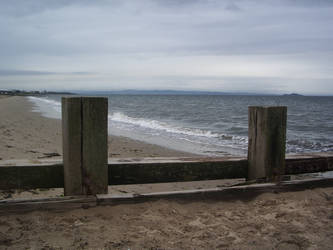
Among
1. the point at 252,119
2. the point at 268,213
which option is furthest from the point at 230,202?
the point at 252,119

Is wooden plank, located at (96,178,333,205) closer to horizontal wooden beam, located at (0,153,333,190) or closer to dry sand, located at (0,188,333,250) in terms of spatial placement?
dry sand, located at (0,188,333,250)

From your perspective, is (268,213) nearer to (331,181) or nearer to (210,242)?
(210,242)

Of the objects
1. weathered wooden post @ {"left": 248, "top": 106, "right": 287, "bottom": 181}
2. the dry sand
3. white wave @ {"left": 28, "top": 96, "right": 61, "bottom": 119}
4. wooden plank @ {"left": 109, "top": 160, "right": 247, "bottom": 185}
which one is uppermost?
weathered wooden post @ {"left": 248, "top": 106, "right": 287, "bottom": 181}

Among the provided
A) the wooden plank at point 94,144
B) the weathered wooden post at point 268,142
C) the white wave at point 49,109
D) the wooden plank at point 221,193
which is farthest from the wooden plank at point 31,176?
the white wave at point 49,109

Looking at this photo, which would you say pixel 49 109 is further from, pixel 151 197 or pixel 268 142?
pixel 268 142

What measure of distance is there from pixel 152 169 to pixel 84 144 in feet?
2.43

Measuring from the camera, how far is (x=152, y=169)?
339cm

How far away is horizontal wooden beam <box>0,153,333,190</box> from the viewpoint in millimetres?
3014

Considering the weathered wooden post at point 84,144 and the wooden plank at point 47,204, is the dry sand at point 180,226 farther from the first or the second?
the weathered wooden post at point 84,144

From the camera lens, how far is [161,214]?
3.07m

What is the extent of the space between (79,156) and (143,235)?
94 cm

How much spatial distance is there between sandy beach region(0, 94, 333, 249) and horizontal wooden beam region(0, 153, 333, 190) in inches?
10.7

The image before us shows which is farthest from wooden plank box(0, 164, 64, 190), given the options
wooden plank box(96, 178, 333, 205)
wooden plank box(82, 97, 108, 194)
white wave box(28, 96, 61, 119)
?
white wave box(28, 96, 61, 119)

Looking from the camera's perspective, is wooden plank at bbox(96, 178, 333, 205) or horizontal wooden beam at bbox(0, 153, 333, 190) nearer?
horizontal wooden beam at bbox(0, 153, 333, 190)
